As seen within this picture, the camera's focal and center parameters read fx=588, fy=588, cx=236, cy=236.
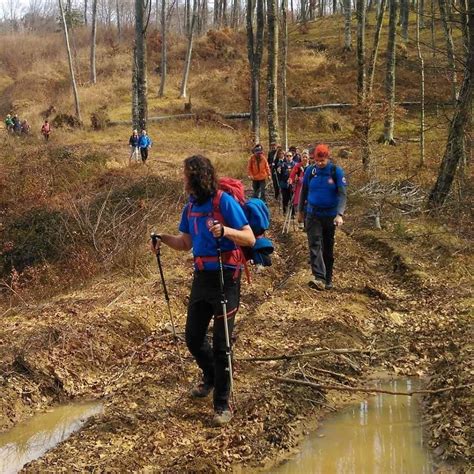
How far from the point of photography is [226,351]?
4.98 metres

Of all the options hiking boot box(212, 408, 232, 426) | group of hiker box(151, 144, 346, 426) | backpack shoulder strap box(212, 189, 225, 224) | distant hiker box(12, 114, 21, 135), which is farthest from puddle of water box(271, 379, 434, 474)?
distant hiker box(12, 114, 21, 135)

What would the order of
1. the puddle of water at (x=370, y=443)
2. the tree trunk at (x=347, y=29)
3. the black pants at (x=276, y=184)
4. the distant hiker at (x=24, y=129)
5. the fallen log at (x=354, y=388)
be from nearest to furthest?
the puddle of water at (x=370, y=443)
the fallen log at (x=354, y=388)
the black pants at (x=276, y=184)
the distant hiker at (x=24, y=129)
the tree trunk at (x=347, y=29)

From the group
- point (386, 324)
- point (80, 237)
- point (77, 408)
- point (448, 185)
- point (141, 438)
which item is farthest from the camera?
point (448, 185)

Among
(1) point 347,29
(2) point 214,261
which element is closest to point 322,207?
(2) point 214,261

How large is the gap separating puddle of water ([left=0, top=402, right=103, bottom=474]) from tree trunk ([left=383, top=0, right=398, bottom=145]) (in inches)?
751

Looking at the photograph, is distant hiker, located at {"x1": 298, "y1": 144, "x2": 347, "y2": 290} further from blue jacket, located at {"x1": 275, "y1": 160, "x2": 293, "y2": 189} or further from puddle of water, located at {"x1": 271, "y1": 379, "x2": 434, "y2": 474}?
blue jacket, located at {"x1": 275, "y1": 160, "x2": 293, "y2": 189}

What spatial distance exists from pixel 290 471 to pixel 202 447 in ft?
2.36

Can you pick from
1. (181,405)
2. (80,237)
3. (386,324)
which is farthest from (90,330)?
(80,237)

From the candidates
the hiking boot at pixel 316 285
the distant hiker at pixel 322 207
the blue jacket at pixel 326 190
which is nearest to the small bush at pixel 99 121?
the distant hiker at pixel 322 207

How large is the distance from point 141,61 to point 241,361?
16847mm

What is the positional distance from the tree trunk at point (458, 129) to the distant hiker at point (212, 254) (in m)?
8.81

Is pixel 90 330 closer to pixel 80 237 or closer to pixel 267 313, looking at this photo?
pixel 267 313

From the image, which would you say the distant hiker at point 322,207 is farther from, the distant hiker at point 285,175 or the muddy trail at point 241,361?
the distant hiker at point 285,175

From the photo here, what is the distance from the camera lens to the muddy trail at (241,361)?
4.79 metres
